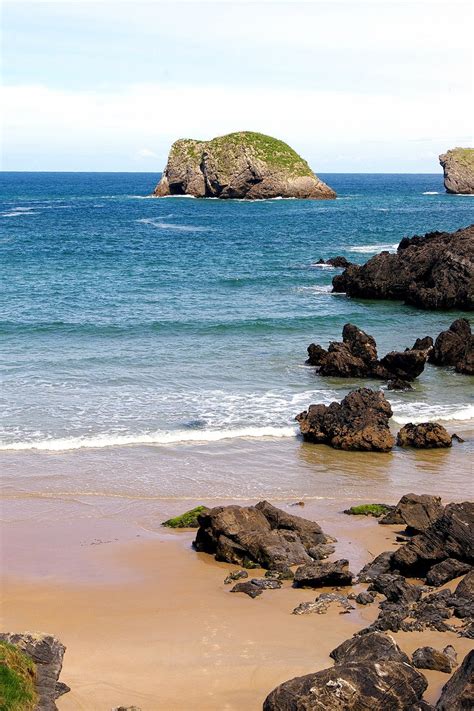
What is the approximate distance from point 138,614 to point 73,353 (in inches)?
894

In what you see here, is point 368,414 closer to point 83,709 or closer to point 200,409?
point 200,409

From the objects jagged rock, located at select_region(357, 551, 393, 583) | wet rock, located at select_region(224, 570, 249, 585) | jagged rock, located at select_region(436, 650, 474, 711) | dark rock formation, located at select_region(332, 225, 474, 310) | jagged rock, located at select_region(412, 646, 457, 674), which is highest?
dark rock formation, located at select_region(332, 225, 474, 310)

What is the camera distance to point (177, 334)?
41375 mm

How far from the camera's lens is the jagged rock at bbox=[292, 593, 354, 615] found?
591 inches

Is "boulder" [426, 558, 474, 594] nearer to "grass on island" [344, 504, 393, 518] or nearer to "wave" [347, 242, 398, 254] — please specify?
"grass on island" [344, 504, 393, 518]

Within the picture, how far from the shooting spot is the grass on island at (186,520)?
63.7 feet

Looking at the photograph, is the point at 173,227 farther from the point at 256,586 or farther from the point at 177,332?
the point at 256,586

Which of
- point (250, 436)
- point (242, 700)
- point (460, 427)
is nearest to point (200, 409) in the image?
point (250, 436)

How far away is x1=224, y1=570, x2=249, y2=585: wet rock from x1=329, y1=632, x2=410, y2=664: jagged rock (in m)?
3.72

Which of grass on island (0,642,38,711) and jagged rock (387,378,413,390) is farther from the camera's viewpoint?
jagged rock (387,378,413,390)

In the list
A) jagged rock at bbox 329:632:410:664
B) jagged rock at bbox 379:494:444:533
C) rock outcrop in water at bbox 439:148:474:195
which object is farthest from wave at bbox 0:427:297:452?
rock outcrop in water at bbox 439:148:474:195

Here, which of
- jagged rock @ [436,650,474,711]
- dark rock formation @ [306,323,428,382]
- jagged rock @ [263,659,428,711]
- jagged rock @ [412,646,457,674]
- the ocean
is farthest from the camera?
dark rock formation @ [306,323,428,382]

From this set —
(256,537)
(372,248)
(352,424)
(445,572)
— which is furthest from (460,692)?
(372,248)

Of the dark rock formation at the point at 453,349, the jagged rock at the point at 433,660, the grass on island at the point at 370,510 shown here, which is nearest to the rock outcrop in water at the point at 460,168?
the dark rock formation at the point at 453,349
